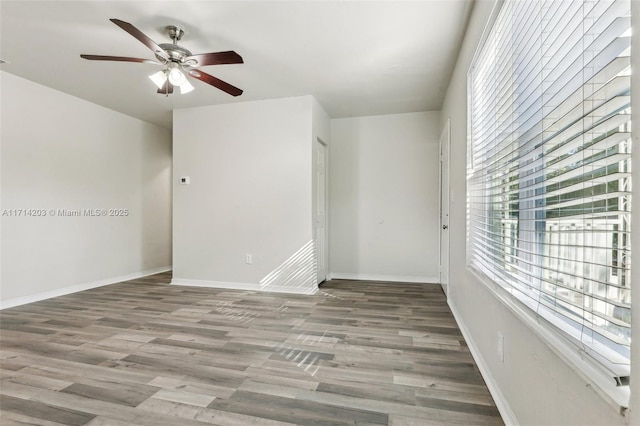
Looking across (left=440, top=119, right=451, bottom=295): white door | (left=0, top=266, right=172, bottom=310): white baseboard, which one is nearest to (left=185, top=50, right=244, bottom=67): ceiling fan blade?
(left=440, top=119, right=451, bottom=295): white door

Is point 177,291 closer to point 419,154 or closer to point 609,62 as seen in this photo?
point 419,154

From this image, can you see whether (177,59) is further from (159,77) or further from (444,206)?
(444,206)

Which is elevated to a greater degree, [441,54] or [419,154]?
[441,54]

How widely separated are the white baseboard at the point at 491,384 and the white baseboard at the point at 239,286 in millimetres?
2115

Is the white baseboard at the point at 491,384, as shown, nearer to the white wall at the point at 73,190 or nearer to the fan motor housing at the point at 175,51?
the fan motor housing at the point at 175,51

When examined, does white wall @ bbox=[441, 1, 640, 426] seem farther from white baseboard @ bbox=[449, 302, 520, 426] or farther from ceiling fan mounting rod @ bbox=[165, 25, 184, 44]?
ceiling fan mounting rod @ bbox=[165, 25, 184, 44]

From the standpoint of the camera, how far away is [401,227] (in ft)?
15.8

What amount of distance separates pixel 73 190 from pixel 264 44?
130 inches

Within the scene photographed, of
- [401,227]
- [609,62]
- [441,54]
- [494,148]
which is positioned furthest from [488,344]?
[401,227]

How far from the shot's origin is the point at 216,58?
7.88 ft

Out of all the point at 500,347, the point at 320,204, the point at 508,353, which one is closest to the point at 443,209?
the point at 320,204

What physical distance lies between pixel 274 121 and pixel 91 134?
2555mm

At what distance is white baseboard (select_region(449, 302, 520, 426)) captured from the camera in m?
1.50

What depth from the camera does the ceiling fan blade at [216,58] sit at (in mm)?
2320
